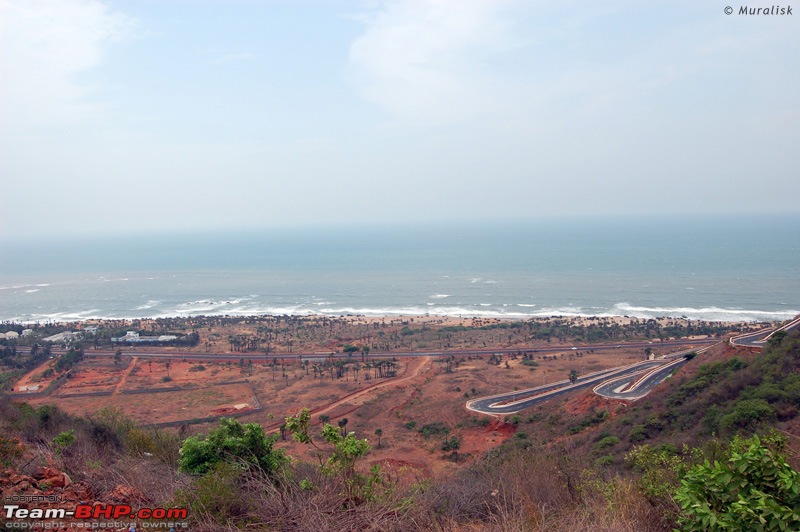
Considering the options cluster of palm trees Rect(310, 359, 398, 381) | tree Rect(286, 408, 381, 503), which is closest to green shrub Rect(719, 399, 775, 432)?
tree Rect(286, 408, 381, 503)

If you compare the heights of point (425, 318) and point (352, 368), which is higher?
point (352, 368)

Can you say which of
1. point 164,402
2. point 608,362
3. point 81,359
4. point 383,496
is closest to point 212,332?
point 81,359

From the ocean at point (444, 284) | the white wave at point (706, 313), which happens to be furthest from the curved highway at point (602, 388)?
the ocean at point (444, 284)

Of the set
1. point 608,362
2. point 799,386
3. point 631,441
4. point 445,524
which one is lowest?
point 608,362

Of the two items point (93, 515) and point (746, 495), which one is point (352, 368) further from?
point (746, 495)

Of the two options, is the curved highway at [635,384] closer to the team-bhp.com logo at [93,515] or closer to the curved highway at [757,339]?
the curved highway at [757,339]

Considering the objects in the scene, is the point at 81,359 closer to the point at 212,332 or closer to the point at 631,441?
the point at 212,332

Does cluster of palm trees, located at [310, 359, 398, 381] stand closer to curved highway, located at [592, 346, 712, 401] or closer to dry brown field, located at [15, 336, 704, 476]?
dry brown field, located at [15, 336, 704, 476]

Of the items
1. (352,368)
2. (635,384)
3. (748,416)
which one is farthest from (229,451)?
(352,368)
